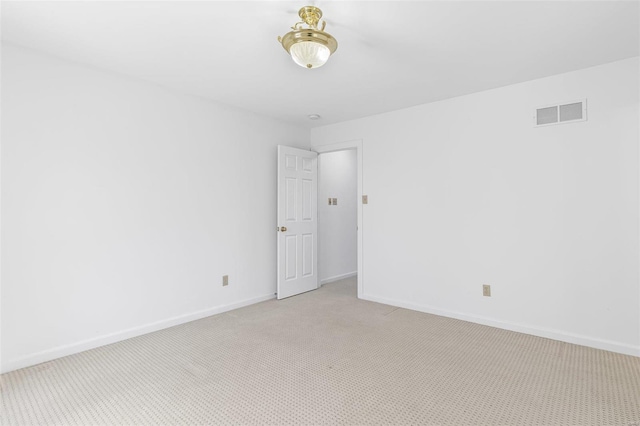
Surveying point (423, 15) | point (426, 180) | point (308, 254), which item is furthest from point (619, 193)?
point (308, 254)

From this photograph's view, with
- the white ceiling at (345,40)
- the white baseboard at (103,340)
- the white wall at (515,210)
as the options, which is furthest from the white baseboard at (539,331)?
the white ceiling at (345,40)

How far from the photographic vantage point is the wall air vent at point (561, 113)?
2858 mm

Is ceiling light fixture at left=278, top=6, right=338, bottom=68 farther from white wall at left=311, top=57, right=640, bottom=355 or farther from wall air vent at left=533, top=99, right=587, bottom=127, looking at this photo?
wall air vent at left=533, top=99, right=587, bottom=127

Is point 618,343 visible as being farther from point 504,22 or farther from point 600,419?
point 504,22

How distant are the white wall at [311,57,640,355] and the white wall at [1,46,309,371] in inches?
72.1

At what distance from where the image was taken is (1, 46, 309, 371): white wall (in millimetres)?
2445

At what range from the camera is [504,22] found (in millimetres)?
2158

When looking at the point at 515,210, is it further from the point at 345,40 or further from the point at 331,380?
the point at 331,380

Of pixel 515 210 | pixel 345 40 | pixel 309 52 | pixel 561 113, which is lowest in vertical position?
pixel 515 210

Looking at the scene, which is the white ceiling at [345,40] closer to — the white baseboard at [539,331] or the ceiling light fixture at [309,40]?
the ceiling light fixture at [309,40]

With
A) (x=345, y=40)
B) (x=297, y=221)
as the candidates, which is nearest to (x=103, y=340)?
(x=297, y=221)

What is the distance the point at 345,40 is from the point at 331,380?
7.84ft

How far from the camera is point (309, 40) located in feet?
6.50

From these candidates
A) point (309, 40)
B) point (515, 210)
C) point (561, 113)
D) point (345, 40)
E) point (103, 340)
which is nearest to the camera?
point (309, 40)
